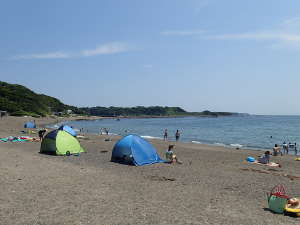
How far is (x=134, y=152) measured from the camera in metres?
16.6

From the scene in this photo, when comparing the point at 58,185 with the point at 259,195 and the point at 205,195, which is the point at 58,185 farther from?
the point at 259,195

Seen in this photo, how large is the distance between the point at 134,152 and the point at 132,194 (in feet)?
21.9

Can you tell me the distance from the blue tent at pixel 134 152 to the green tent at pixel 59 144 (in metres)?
3.95

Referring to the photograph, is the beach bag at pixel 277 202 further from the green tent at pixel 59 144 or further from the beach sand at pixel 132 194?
the green tent at pixel 59 144

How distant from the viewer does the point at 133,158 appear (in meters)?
16.3

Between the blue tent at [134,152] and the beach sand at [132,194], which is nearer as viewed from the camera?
the beach sand at [132,194]

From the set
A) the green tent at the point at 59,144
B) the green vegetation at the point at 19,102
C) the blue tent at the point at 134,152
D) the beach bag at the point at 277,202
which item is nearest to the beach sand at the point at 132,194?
the beach bag at the point at 277,202

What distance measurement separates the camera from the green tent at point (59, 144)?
19.3 meters

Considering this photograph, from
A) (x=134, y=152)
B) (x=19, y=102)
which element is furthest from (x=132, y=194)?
(x=19, y=102)

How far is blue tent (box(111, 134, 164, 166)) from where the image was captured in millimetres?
16453

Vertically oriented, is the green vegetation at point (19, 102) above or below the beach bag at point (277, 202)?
above

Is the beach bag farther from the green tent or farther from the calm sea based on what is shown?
the calm sea

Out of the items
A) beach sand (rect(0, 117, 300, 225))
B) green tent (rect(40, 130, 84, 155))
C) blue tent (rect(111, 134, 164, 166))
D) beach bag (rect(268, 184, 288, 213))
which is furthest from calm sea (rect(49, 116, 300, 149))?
beach bag (rect(268, 184, 288, 213))

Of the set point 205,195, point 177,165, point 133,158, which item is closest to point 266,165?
point 177,165
